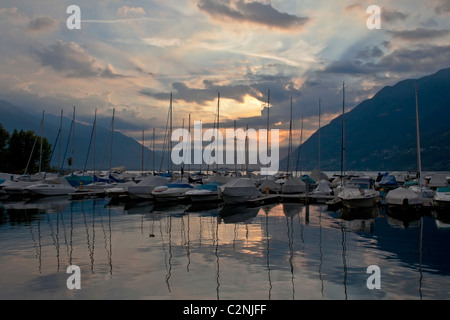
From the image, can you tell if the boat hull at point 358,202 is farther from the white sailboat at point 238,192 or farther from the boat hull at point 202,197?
the boat hull at point 202,197

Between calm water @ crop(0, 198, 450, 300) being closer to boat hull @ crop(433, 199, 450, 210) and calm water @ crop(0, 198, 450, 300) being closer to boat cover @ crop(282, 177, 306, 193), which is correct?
boat hull @ crop(433, 199, 450, 210)

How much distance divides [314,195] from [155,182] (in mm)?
22315

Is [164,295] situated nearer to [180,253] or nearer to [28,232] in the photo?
[180,253]

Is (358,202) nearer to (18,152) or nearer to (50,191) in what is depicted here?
(50,191)

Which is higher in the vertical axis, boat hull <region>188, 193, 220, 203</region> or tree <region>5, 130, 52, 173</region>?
tree <region>5, 130, 52, 173</region>

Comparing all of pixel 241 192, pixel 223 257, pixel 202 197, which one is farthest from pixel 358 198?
pixel 223 257

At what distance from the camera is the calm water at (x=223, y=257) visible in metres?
11.9

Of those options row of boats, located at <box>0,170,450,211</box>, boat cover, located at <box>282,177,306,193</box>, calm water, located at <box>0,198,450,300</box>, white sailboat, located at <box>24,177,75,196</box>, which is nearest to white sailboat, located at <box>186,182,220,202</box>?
row of boats, located at <box>0,170,450,211</box>

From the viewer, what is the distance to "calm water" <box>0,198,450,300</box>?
469 inches

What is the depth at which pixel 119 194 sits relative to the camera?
50469 mm

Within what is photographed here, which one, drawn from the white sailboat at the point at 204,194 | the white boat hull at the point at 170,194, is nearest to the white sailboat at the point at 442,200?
the white sailboat at the point at 204,194

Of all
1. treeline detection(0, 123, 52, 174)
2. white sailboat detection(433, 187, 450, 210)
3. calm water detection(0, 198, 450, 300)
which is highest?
treeline detection(0, 123, 52, 174)
